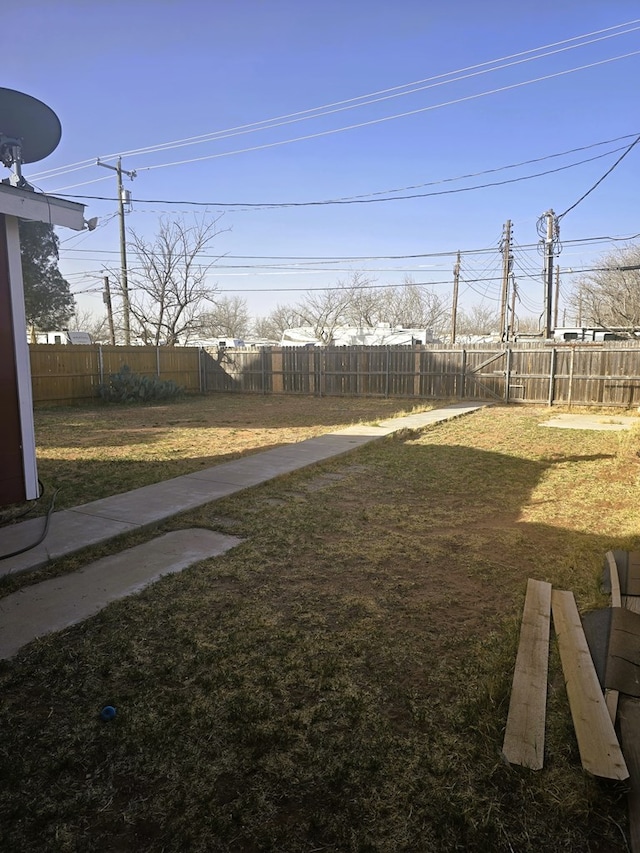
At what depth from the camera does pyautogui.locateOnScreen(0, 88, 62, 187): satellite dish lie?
5117mm

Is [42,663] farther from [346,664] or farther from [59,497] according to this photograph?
[59,497]

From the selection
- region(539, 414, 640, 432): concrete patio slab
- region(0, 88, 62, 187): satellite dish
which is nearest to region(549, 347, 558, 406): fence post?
region(539, 414, 640, 432): concrete patio slab

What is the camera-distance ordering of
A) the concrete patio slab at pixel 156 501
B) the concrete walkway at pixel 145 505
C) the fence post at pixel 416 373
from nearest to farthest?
the concrete walkway at pixel 145 505 < the concrete patio slab at pixel 156 501 < the fence post at pixel 416 373

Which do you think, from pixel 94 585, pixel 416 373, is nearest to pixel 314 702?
pixel 94 585

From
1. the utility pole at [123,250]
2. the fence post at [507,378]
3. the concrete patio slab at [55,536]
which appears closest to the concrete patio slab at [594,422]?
the fence post at [507,378]

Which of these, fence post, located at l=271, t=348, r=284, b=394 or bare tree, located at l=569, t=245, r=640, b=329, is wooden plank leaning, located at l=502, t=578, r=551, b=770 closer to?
fence post, located at l=271, t=348, r=284, b=394

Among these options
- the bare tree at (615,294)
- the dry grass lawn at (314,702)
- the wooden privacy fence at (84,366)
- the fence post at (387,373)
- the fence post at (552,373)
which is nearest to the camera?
the dry grass lawn at (314,702)

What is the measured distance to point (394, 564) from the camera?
377 centimetres

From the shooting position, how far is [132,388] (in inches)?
669

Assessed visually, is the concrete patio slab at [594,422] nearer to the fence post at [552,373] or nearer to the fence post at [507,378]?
the fence post at [552,373]

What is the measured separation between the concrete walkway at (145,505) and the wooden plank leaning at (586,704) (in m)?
3.32

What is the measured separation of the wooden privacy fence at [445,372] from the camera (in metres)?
14.5

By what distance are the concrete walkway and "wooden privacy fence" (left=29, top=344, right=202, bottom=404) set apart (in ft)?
35.5

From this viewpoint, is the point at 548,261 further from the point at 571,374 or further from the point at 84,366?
the point at 84,366
